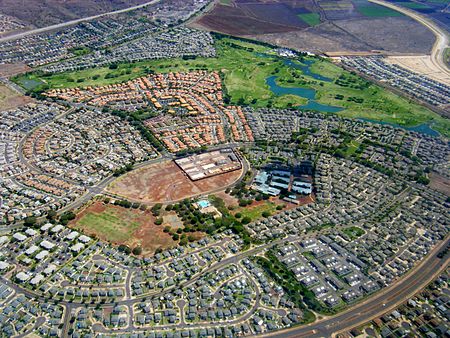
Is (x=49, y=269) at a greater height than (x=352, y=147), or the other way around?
(x=352, y=147)

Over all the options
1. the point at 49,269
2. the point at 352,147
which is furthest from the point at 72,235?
the point at 352,147

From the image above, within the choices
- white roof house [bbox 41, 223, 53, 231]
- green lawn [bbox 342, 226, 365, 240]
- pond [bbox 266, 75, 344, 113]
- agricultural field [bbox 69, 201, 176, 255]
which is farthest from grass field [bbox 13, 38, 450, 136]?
white roof house [bbox 41, 223, 53, 231]

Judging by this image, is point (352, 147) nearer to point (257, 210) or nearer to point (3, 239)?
point (257, 210)

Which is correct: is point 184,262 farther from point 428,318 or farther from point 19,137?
point 19,137

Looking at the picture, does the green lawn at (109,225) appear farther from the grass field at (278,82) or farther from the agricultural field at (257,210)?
the grass field at (278,82)

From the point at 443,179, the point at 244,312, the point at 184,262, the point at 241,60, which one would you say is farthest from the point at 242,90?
the point at 244,312

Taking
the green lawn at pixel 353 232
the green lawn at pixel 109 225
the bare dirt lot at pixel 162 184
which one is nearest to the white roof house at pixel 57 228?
the green lawn at pixel 109 225
